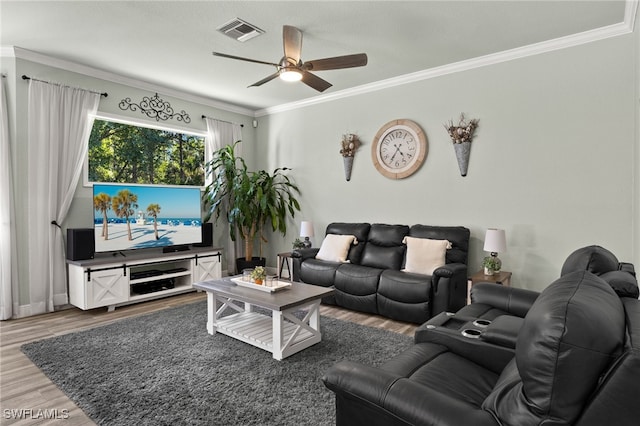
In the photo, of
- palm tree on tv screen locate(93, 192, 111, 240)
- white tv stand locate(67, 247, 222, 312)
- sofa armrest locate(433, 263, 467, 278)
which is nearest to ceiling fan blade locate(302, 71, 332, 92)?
sofa armrest locate(433, 263, 467, 278)

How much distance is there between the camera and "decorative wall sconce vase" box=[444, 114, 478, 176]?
13.2 ft

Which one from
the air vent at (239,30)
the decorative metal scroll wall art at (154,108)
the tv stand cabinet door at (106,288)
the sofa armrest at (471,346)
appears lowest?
the tv stand cabinet door at (106,288)

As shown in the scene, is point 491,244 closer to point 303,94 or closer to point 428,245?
point 428,245

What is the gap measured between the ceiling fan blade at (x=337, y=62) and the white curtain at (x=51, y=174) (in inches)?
116

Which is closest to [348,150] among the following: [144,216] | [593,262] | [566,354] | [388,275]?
[388,275]

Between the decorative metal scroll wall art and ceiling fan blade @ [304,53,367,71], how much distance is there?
9.37 ft

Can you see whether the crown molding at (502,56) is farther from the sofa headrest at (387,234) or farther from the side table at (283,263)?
the side table at (283,263)

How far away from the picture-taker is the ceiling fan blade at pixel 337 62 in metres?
2.90

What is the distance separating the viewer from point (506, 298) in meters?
2.63

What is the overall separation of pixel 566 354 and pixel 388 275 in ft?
9.43

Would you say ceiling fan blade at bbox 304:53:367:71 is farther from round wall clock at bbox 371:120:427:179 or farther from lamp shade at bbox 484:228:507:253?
lamp shade at bbox 484:228:507:253

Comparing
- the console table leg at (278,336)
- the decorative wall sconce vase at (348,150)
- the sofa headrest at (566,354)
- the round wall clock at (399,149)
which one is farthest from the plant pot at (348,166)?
the sofa headrest at (566,354)

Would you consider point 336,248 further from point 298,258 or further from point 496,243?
point 496,243

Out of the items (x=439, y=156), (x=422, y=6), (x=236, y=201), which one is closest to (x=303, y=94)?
(x=236, y=201)
